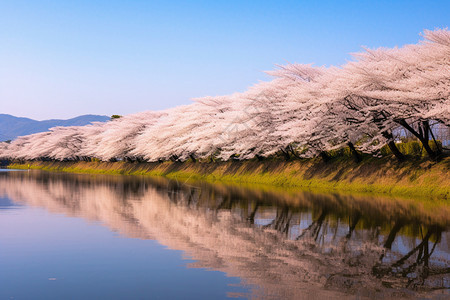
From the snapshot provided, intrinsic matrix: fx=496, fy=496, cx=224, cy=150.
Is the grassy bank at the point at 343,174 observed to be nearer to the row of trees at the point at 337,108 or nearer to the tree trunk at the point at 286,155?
the tree trunk at the point at 286,155

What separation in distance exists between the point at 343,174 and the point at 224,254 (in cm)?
2575

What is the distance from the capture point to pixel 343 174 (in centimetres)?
3500

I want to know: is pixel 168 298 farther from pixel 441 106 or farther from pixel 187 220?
pixel 441 106

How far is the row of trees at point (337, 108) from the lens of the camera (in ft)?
87.7

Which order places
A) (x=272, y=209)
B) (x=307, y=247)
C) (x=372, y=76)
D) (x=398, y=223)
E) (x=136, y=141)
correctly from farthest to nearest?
(x=136, y=141), (x=372, y=76), (x=272, y=209), (x=398, y=223), (x=307, y=247)

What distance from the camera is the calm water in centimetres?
792

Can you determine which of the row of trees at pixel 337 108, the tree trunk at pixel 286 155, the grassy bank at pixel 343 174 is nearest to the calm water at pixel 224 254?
the grassy bank at pixel 343 174

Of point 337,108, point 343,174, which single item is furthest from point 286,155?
point 337,108

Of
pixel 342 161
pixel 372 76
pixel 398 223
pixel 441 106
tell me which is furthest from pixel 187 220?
pixel 342 161

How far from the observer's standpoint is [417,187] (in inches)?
1079

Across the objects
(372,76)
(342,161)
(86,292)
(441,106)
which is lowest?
(86,292)

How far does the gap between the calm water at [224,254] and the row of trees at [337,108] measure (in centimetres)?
958

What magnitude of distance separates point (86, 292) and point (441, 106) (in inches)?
853

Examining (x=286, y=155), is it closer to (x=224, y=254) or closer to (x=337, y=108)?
(x=337, y=108)
